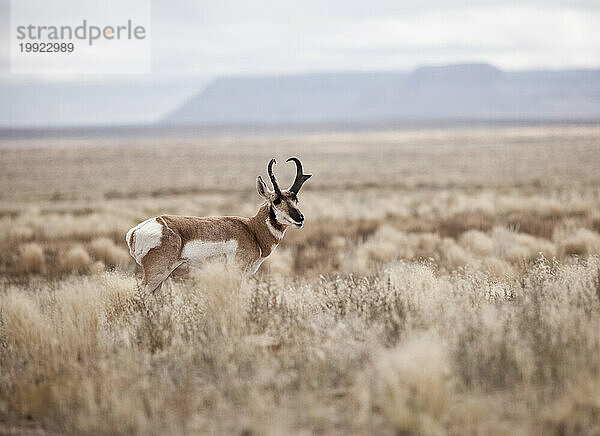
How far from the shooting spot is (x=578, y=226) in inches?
676

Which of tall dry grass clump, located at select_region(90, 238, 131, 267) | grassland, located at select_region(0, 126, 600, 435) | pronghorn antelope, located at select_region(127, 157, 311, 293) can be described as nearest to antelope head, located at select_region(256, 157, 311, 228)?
pronghorn antelope, located at select_region(127, 157, 311, 293)

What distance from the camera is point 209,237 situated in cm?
798

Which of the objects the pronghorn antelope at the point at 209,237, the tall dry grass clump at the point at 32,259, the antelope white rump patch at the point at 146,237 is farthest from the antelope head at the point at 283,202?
the tall dry grass clump at the point at 32,259

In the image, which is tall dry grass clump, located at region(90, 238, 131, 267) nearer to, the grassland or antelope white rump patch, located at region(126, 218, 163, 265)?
the grassland

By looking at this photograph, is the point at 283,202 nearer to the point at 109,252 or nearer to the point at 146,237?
the point at 146,237

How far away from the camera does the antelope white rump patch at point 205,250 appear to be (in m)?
7.84

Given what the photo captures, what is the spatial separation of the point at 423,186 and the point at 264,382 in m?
32.8

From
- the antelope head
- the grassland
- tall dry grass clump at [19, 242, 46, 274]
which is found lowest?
tall dry grass clump at [19, 242, 46, 274]

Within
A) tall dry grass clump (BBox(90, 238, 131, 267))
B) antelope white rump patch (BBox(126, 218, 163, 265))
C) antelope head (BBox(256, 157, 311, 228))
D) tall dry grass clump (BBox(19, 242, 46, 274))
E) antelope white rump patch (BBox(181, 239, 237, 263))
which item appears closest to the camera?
antelope white rump patch (BBox(126, 218, 163, 265))

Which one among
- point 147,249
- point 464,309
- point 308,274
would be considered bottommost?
point 308,274

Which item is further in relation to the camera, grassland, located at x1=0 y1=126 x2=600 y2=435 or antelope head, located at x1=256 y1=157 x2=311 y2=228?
antelope head, located at x1=256 y1=157 x2=311 y2=228

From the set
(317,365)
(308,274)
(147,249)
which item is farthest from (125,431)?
(308,274)

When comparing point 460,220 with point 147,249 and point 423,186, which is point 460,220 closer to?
point 147,249

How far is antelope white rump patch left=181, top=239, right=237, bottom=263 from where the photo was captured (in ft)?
25.7
